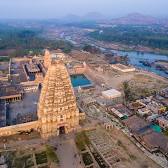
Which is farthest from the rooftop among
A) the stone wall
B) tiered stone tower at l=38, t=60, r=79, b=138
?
the stone wall

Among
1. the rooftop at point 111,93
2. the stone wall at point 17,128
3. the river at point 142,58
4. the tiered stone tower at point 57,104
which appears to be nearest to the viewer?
the tiered stone tower at point 57,104

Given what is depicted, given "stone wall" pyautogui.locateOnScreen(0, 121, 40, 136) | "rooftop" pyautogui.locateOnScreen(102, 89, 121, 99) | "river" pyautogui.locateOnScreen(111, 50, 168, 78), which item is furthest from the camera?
"river" pyautogui.locateOnScreen(111, 50, 168, 78)

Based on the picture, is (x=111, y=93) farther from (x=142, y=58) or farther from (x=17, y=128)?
(x=142, y=58)

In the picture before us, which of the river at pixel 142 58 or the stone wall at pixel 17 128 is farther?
the river at pixel 142 58

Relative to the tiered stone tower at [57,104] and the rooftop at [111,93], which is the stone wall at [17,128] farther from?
the rooftop at [111,93]

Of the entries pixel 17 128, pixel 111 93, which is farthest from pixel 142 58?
pixel 17 128

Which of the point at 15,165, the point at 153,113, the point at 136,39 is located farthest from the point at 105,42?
the point at 15,165

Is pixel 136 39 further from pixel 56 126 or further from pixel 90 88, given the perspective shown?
pixel 56 126

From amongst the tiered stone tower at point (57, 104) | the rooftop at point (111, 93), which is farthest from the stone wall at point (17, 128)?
the rooftop at point (111, 93)

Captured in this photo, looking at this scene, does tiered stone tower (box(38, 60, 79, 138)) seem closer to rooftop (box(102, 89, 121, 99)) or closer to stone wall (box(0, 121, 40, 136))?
stone wall (box(0, 121, 40, 136))

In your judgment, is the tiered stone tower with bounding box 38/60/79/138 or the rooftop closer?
the tiered stone tower with bounding box 38/60/79/138
